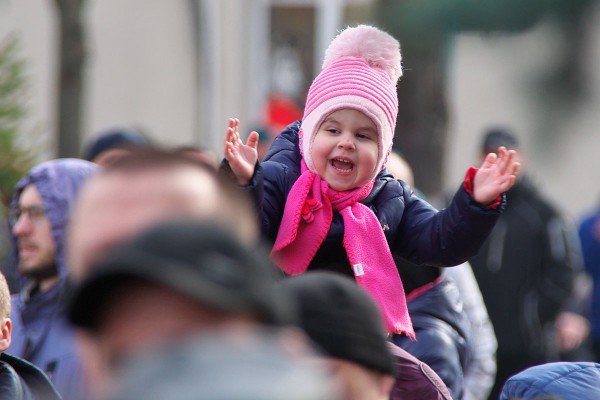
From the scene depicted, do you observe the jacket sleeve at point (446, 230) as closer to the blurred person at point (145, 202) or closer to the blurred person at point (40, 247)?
the blurred person at point (40, 247)

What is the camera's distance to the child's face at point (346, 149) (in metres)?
3.42

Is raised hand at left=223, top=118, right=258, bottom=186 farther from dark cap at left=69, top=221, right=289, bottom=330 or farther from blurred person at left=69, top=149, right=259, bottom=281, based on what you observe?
dark cap at left=69, top=221, right=289, bottom=330

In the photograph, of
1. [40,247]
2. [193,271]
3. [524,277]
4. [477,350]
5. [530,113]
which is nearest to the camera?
[193,271]

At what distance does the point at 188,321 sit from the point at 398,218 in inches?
88.7

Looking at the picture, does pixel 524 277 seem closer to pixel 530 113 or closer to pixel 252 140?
pixel 252 140

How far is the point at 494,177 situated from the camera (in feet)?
10.6

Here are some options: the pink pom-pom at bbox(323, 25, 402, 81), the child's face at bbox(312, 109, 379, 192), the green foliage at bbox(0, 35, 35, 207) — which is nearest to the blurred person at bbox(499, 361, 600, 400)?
the child's face at bbox(312, 109, 379, 192)

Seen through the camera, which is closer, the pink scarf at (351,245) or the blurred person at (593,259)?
the pink scarf at (351,245)

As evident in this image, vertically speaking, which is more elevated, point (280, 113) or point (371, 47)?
point (371, 47)

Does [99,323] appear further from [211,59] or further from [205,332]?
[211,59]

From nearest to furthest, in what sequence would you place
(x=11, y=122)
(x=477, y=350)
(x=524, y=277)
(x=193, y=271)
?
(x=193, y=271), (x=477, y=350), (x=11, y=122), (x=524, y=277)

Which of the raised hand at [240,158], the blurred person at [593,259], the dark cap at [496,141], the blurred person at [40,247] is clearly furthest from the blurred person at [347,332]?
the blurred person at [593,259]

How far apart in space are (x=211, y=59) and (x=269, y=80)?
1.14 metres

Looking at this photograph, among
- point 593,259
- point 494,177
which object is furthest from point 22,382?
point 593,259
